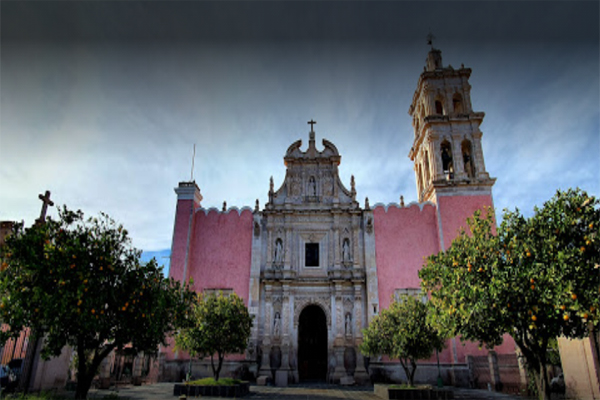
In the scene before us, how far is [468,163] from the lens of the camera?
85.9ft

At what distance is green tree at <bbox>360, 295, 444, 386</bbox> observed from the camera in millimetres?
15102

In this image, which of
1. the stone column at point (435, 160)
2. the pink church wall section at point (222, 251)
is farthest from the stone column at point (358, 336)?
the stone column at point (435, 160)

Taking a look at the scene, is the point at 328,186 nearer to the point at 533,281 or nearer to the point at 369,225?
the point at 369,225

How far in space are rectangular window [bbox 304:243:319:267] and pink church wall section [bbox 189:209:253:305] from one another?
3523 mm

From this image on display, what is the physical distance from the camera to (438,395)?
45.8 feet

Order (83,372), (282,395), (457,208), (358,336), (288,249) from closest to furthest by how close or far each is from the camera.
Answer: (83,372) < (282,395) < (358,336) < (457,208) < (288,249)

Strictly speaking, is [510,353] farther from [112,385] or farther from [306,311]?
[112,385]

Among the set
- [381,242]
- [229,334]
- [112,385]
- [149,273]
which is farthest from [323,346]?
[149,273]

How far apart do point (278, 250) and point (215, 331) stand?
957 cm

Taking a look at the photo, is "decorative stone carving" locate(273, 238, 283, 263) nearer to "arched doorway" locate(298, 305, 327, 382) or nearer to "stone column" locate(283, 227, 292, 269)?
"stone column" locate(283, 227, 292, 269)

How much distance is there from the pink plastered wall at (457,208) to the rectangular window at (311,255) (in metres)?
7.81

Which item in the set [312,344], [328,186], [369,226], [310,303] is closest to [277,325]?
[310,303]

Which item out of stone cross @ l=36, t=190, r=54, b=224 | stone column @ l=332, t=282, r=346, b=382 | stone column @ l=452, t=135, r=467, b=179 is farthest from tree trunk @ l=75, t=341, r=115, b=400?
stone column @ l=452, t=135, r=467, b=179

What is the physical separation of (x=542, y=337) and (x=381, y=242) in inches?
614
